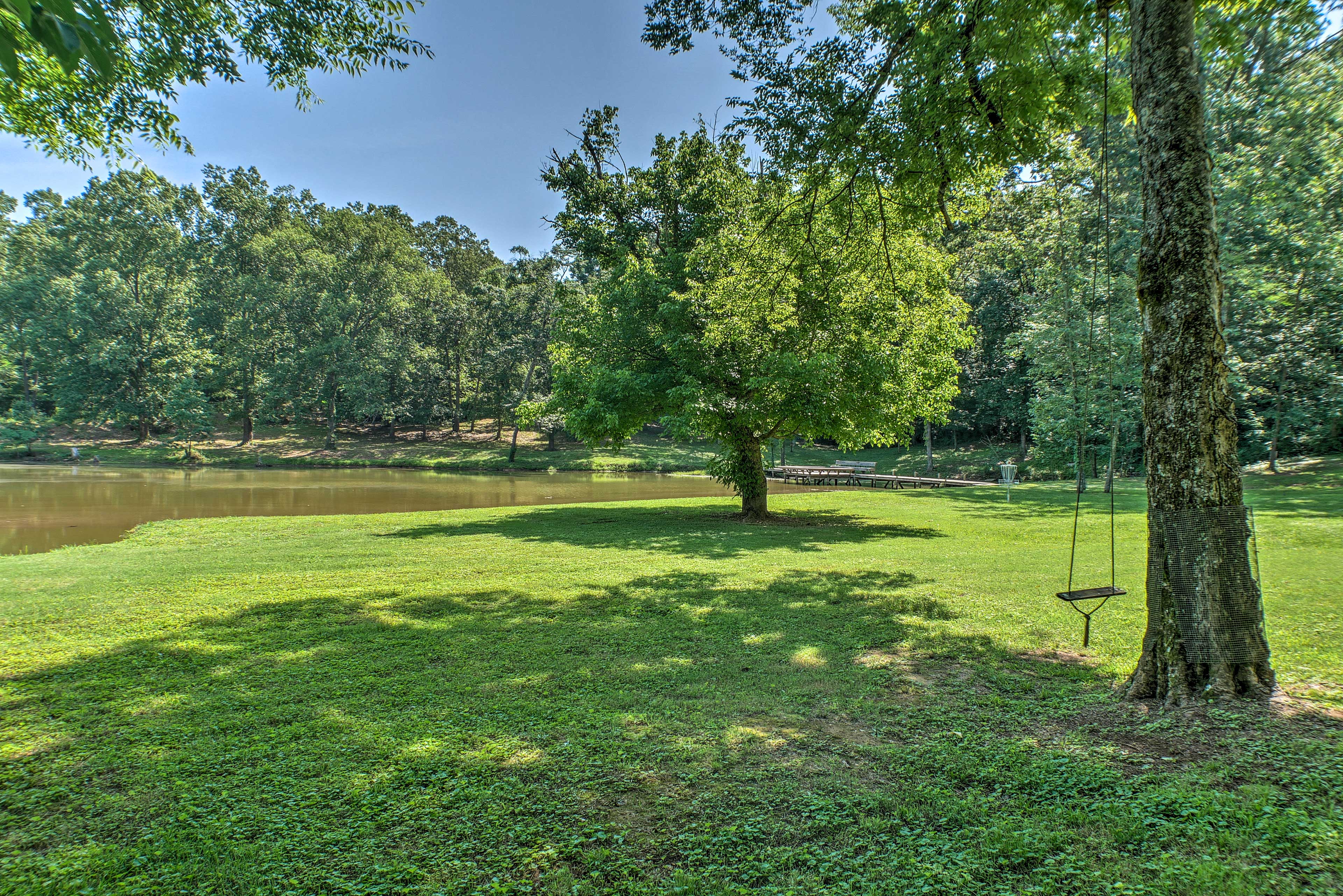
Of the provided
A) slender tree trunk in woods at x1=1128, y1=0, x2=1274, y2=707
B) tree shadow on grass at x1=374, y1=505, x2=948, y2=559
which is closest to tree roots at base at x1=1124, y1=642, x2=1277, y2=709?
slender tree trunk in woods at x1=1128, y1=0, x2=1274, y2=707

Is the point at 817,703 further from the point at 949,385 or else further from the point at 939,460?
the point at 939,460

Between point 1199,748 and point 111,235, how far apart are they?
6647cm

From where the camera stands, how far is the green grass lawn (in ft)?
9.18

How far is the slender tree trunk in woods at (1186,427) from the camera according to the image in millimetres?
4301

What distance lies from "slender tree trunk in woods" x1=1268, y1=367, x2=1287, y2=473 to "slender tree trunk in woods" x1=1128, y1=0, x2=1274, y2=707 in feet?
73.1

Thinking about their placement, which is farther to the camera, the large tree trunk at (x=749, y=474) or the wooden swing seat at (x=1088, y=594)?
the large tree trunk at (x=749, y=474)

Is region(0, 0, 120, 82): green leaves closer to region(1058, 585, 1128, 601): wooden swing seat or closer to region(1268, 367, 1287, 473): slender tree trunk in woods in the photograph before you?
region(1058, 585, 1128, 601): wooden swing seat

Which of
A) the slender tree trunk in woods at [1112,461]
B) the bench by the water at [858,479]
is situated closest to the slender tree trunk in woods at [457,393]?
the bench by the water at [858,479]

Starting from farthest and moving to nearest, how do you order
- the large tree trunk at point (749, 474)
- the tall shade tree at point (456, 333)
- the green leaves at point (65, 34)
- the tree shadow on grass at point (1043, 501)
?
the tall shade tree at point (456, 333), the tree shadow on grass at point (1043, 501), the large tree trunk at point (749, 474), the green leaves at point (65, 34)

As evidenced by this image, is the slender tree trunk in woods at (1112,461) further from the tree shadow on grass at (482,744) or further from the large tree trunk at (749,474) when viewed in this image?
the large tree trunk at (749,474)

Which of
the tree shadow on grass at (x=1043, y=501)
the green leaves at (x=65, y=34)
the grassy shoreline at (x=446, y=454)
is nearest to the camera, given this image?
the green leaves at (x=65, y=34)

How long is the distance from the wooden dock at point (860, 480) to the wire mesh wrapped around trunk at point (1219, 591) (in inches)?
925

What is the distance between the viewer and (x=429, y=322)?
52.7 meters

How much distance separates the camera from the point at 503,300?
47.7 m
